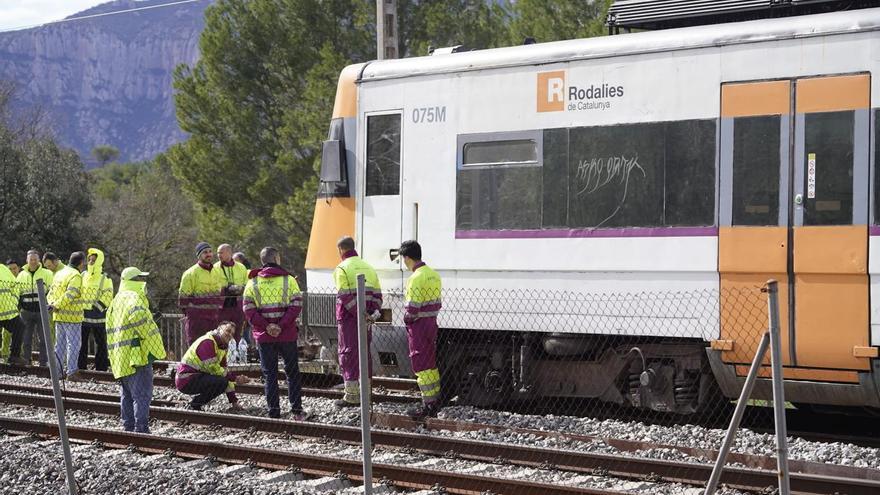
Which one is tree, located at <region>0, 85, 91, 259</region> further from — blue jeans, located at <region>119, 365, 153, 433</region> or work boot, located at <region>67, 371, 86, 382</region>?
blue jeans, located at <region>119, 365, 153, 433</region>

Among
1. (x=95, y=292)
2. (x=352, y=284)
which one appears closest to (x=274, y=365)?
(x=352, y=284)

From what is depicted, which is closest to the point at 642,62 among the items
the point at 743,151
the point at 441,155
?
the point at 743,151

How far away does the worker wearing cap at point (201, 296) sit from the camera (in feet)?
45.9

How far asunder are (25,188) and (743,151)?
90.1 feet

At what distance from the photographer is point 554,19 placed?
2750cm

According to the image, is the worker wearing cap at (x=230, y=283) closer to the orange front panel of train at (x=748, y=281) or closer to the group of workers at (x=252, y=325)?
the group of workers at (x=252, y=325)

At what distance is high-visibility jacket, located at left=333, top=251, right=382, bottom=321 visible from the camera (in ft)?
36.4

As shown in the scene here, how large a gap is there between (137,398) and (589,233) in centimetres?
407

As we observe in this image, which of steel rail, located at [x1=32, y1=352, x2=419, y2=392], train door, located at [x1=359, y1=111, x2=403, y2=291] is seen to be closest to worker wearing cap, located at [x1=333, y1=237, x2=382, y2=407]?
train door, located at [x1=359, y1=111, x2=403, y2=291]

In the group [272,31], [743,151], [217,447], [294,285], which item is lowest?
[217,447]

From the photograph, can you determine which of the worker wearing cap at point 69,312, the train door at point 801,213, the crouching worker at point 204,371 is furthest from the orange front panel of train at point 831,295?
the worker wearing cap at point 69,312

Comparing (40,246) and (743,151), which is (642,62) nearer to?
(743,151)

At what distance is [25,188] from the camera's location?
109 ft

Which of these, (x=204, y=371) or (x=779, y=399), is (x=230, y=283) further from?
(x=779, y=399)
